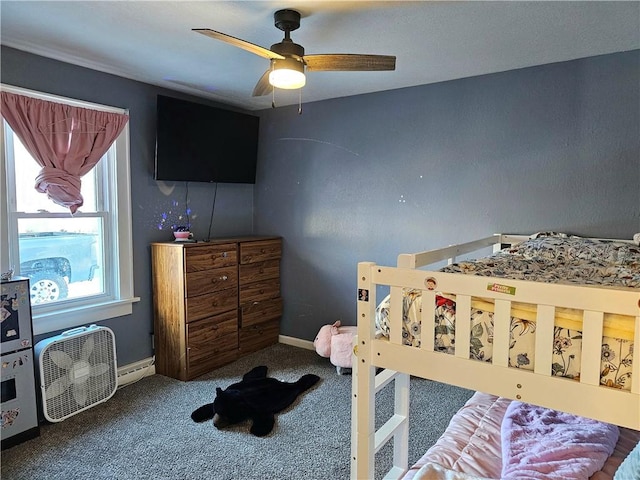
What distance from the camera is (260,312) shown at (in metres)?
3.90

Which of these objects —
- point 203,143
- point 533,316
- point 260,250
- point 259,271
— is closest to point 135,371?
point 259,271

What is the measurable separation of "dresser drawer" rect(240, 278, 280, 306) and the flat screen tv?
0.97m

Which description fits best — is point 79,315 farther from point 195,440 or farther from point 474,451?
point 474,451

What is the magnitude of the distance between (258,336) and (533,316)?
2968 mm

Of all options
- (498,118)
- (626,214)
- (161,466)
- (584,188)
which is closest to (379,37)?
(498,118)

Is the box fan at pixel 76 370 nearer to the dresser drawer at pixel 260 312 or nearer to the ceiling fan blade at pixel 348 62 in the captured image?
the dresser drawer at pixel 260 312

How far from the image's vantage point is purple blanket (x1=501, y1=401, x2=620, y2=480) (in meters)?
1.41

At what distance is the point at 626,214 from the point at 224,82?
2.92m

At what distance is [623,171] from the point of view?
2.66 m

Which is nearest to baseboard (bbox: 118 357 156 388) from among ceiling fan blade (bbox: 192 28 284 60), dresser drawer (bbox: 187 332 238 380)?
dresser drawer (bbox: 187 332 238 380)

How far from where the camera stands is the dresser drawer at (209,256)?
3.20m

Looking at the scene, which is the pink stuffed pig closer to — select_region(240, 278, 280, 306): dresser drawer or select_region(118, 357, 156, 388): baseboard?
select_region(240, 278, 280, 306): dresser drawer

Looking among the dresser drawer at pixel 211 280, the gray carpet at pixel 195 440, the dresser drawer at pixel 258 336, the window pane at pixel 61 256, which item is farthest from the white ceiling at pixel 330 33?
the gray carpet at pixel 195 440

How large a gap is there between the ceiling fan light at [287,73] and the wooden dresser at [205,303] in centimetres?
157
